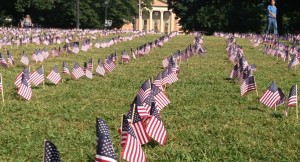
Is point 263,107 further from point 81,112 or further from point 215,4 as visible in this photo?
point 215,4

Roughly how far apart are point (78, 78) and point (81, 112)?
4.23 metres

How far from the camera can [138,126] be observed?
18.8 feet

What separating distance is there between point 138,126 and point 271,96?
338cm

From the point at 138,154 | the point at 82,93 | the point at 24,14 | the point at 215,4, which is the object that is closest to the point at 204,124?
the point at 138,154

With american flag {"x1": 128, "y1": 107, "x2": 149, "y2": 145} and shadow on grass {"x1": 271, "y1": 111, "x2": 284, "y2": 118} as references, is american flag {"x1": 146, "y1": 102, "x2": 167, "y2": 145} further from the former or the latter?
shadow on grass {"x1": 271, "y1": 111, "x2": 284, "y2": 118}

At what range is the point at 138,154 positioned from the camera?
4914 mm

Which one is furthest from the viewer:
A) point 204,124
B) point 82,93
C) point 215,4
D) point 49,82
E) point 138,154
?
point 215,4

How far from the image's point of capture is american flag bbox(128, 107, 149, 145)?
18.4 ft

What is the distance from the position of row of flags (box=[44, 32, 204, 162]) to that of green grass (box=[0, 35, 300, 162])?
0.27 meters

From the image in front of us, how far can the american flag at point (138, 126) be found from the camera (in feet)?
18.4

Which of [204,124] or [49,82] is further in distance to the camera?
[49,82]

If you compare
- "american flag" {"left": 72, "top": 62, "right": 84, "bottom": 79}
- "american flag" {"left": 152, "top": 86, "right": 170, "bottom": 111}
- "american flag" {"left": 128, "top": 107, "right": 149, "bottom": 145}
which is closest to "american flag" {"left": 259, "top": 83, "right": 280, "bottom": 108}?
"american flag" {"left": 152, "top": 86, "right": 170, "bottom": 111}

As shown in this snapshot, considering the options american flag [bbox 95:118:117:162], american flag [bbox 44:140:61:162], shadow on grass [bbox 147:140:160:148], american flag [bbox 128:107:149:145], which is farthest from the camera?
shadow on grass [bbox 147:140:160:148]

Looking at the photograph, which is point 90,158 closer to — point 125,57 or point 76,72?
point 76,72
